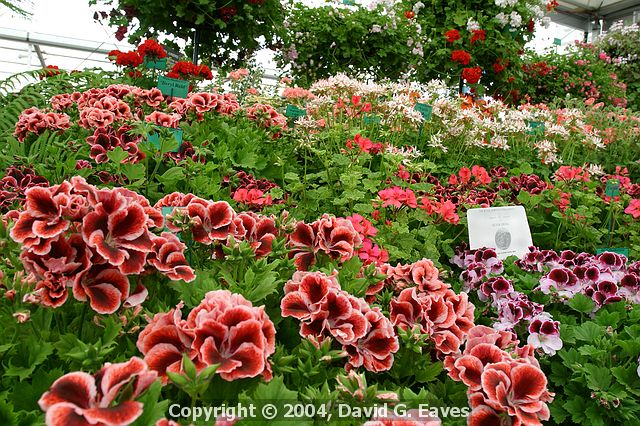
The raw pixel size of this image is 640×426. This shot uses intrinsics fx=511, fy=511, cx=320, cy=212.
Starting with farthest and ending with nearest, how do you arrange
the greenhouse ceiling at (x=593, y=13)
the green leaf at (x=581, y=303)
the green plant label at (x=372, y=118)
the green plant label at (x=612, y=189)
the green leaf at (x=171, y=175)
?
the greenhouse ceiling at (x=593, y=13), the green plant label at (x=372, y=118), the green plant label at (x=612, y=189), the green leaf at (x=171, y=175), the green leaf at (x=581, y=303)

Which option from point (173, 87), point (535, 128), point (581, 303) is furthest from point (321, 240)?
point (535, 128)

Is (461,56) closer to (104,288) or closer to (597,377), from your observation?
(597,377)

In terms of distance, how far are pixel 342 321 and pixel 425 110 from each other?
2.15m

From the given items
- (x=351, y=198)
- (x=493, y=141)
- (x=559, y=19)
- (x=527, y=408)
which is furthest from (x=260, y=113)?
(x=559, y=19)

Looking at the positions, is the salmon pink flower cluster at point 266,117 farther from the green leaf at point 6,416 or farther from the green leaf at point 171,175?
the green leaf at point 6,416

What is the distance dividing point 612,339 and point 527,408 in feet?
2.69

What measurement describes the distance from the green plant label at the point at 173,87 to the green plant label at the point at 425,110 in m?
1.26

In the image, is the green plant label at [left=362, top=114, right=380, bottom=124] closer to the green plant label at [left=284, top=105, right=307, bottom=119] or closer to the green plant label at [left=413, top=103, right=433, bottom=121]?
the green plant label at [left=413, top=103, right=433, bottom=121]

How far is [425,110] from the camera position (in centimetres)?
288

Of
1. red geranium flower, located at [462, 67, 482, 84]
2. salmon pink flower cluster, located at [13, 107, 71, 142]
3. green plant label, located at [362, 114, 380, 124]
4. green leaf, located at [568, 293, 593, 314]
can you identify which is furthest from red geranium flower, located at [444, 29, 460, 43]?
green leaf, located at [568, 293, 593, 314]

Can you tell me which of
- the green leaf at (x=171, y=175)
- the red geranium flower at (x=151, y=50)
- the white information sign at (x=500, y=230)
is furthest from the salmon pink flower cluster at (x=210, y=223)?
the red geranium flower at (x=151, y=50)

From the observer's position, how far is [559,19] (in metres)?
18.0

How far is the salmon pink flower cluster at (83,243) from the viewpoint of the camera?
815 millimetres

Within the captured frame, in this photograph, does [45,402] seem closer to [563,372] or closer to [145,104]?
[563,372]
